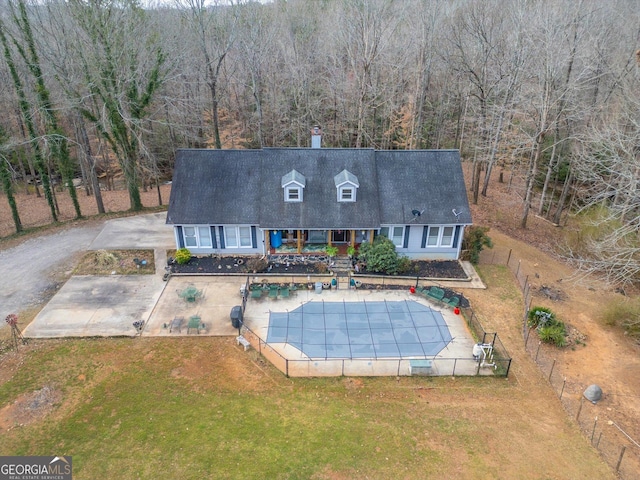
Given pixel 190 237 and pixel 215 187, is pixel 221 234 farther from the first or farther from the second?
pixel 215 187

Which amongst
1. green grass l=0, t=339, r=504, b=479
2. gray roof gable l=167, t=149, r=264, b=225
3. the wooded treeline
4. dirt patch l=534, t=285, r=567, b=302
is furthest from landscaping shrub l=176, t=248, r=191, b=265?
dirt patch l=534, t=285, r=567, b=302

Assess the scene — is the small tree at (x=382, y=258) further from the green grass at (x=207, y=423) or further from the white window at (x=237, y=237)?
the green grass at (x=207, y=423)

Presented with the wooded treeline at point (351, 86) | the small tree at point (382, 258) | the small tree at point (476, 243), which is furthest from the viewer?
the wooded treeline at point (351, 86)

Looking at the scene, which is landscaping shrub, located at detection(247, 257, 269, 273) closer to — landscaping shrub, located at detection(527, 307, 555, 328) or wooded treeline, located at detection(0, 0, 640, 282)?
wooded treeline, located at detection(0, 0, 640, 282)

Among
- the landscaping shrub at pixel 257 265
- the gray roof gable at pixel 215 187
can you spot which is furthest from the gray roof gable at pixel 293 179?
the landscaping shrub at pixel 257 265

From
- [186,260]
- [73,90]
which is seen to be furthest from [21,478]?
[73,90]

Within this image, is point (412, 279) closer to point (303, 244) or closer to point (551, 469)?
point (303, 244)
